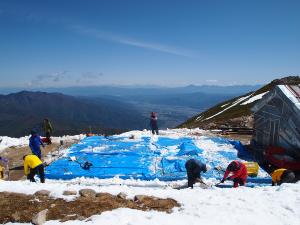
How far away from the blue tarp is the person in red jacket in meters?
3.29

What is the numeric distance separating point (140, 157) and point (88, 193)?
10359 millimetres

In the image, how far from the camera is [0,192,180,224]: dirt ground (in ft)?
37.0

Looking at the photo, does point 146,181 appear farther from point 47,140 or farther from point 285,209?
point 47,140

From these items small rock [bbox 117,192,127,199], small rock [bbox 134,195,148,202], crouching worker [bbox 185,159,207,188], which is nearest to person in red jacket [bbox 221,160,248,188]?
crouching worker [bbox 185,159,207,188]

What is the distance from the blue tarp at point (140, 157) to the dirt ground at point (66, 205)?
7.09 metres

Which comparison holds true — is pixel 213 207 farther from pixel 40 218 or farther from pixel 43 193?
pixel 43 193

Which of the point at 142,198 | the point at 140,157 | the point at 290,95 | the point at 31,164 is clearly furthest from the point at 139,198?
the point at 290,95

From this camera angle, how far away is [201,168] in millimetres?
16453

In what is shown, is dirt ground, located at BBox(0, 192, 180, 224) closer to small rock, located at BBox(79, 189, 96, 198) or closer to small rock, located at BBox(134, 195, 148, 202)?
small rock, located at BBox(134, 195, 148, 202)

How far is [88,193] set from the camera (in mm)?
13062

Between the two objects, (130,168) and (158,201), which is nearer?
(158,201)

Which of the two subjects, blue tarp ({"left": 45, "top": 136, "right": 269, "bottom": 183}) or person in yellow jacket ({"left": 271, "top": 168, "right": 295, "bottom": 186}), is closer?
person in yellow jacket ({"left": 271, "top": 168, "right": 295, "bottom": 186})

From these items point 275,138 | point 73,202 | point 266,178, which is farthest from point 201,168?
point 275,138

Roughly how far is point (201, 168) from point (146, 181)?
13.3 ft
